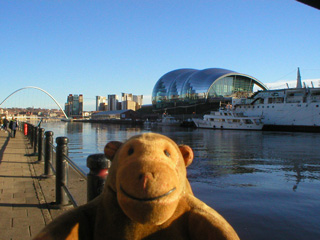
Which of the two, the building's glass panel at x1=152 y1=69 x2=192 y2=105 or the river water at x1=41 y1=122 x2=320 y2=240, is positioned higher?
the building's glass panel at x1=152 y1=69 x2=192 y2=105

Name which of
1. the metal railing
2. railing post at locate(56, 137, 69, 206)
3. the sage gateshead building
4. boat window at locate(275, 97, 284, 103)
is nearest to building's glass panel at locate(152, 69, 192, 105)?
the sage gateshead building

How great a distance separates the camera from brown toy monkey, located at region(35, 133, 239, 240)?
47.5 inches

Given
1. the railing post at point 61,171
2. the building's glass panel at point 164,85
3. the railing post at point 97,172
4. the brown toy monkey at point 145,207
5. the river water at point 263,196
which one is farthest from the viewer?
the building's glass panel at point 164,85

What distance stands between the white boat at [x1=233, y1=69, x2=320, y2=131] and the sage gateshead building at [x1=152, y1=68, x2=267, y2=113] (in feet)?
70.6

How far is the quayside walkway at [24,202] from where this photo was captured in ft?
9.48

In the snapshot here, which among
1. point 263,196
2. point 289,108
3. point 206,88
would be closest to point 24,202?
point 263,196

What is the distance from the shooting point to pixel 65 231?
1346 millimetres

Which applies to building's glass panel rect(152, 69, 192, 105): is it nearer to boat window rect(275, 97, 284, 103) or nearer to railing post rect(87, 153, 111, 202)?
boat window rect(275, 97, 284, 103)

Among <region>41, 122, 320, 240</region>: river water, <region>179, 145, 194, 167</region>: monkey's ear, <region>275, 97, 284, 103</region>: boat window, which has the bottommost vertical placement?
<region>41, 122, 320, 240</region>: river water

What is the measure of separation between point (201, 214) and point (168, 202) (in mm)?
212

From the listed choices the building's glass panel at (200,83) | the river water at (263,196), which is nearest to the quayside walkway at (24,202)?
the river water at (263,196)

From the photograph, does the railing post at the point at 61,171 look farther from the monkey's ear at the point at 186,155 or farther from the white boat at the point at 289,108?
the white boat at the point at 289,108

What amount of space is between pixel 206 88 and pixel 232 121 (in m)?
29.3

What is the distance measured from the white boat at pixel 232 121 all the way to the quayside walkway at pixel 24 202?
40808 mm
